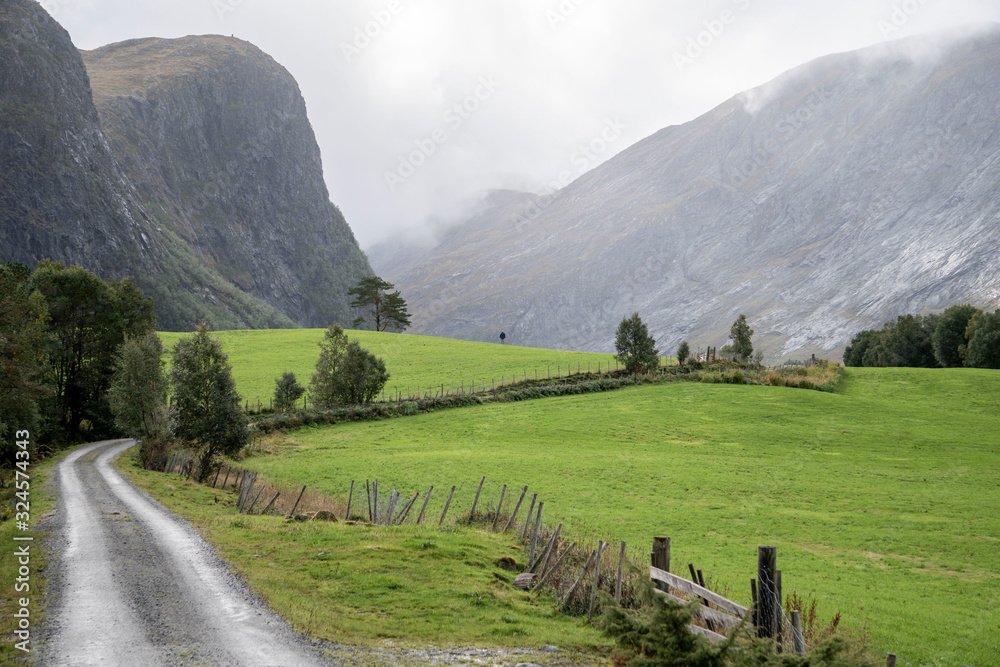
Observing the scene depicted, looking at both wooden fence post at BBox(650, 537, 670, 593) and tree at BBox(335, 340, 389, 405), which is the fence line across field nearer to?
wooden fence post at BBox(650, 537, 670, 593)

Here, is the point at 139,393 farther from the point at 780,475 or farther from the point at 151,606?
the point at 780,475

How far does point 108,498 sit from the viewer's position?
30125mm

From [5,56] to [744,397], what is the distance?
807 ft

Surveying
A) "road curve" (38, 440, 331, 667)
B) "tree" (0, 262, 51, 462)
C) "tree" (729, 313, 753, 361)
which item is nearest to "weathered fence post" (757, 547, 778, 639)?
"road curve" (38, 440, 331, 667)

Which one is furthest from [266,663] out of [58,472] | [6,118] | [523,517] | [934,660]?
[6,118]

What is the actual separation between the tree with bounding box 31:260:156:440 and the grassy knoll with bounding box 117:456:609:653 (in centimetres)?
5016

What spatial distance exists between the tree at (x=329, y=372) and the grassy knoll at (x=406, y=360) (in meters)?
7.78

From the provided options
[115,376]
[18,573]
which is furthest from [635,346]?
[18,573]

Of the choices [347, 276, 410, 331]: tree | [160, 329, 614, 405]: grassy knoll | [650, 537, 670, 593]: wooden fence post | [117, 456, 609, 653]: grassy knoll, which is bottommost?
[117, 456, 609, 653]: grassy knoll

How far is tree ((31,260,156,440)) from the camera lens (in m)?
64.5

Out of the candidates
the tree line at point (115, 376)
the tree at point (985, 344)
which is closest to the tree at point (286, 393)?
the tree line at point (115, 376)

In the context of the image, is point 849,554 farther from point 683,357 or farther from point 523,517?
point 683,357

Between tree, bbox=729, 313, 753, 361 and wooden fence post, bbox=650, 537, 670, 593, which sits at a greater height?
tree, bbox=729, 313, 753, 361

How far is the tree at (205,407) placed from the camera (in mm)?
40656
